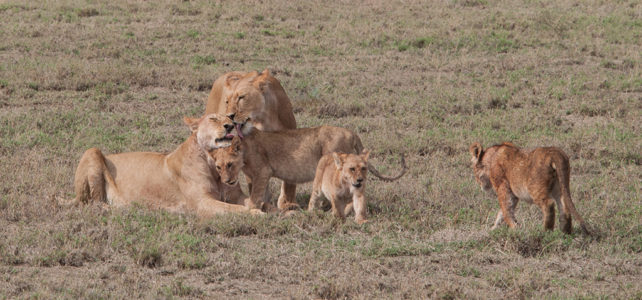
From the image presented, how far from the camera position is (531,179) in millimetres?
7027

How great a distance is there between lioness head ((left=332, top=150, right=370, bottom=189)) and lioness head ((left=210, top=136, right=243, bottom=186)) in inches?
34.4

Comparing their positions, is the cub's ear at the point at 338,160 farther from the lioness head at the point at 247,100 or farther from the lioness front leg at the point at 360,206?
the lioness head at the point at 247,100

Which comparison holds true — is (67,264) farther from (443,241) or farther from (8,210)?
(443,241)

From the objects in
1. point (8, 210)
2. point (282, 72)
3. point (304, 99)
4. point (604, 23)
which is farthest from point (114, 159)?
point (604, 23)

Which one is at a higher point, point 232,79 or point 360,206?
point 232,79

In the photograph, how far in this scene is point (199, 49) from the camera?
54.9 feet

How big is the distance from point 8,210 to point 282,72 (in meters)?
8.04

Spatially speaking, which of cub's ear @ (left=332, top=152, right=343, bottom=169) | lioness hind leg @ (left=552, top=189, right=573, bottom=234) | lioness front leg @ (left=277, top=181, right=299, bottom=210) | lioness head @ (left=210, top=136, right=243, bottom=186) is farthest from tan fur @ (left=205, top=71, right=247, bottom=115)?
lioness hind leg @ (left=552, top=189, right=573, bottom=234)

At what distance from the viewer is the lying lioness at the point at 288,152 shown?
8.21 meters

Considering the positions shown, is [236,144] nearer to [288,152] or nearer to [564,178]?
[288,152]

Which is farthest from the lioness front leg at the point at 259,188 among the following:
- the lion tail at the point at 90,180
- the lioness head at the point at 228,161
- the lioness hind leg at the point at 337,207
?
the lion tail at the point at 90,180

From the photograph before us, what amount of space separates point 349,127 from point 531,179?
17.2 feet

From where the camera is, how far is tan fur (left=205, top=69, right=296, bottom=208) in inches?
343

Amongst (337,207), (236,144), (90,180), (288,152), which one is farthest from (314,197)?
(90,180)
